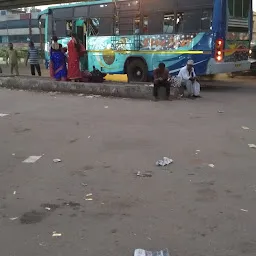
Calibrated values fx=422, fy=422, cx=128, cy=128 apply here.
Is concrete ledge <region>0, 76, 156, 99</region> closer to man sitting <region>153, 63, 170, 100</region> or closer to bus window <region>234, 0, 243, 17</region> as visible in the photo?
man sitting <region>153, 63, 170, 100</region>

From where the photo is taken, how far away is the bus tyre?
570 inches

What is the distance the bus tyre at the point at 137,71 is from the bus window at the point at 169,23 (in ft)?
4.96

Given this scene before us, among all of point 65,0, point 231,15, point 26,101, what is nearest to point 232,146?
point 26,101

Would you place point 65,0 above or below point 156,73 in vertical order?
above

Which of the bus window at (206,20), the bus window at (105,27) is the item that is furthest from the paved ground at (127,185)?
the bus window at (105,27)

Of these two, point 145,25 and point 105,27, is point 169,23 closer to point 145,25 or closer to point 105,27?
point 145,25

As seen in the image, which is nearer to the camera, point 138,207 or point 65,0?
point 138,207

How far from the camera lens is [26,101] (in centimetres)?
1170

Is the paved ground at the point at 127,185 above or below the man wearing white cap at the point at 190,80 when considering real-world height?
below

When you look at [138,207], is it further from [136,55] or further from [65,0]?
[65,0]

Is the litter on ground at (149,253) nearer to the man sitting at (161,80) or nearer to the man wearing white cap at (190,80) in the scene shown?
the man sitting at (161,80)

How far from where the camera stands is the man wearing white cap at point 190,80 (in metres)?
11.7

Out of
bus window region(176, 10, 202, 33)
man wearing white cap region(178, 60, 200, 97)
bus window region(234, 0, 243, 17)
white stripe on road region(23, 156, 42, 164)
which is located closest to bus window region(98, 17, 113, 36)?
bus window region(176, 10, 202, 33)

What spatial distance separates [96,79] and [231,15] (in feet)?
16.5
